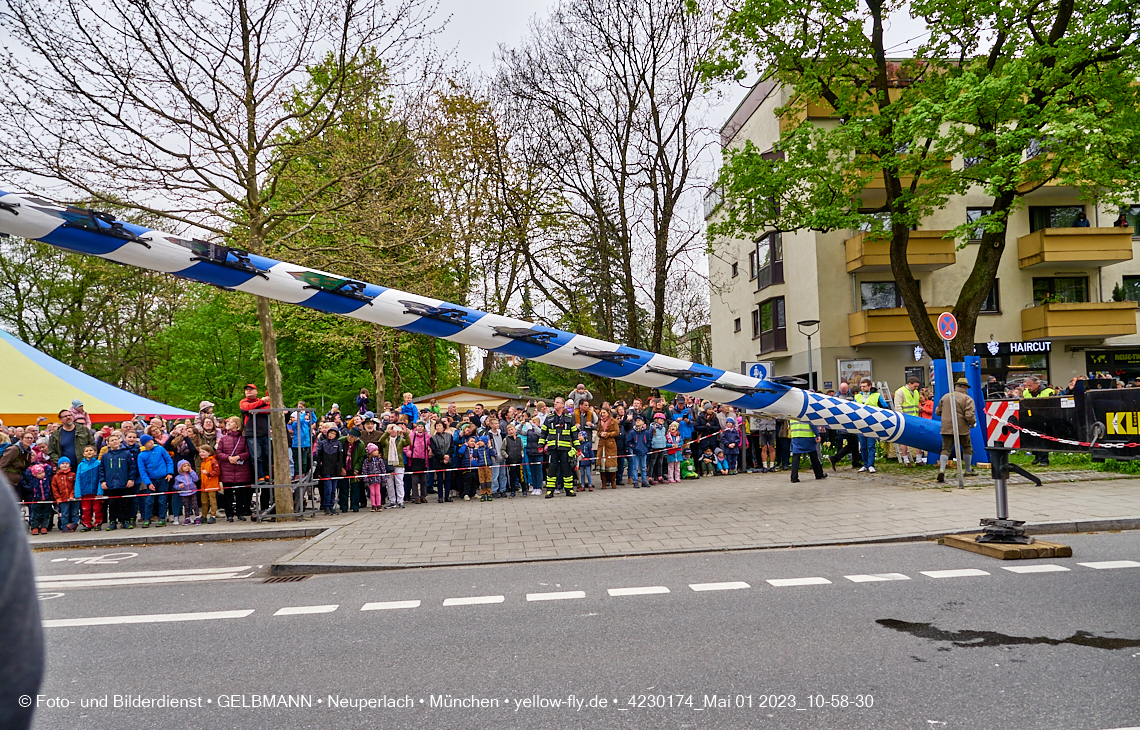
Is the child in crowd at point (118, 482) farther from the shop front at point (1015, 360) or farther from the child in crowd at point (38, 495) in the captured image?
the shop front at point (1015, 360)

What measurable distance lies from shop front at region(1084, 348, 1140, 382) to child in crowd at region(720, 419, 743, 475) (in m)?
21.6

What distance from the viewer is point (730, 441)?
18.7 meters

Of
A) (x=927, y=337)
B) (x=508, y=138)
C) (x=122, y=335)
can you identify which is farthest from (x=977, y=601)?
(x=122, y=335)

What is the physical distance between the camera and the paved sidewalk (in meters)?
9.13

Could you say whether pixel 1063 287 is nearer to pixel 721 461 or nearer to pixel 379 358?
pixel 721 461

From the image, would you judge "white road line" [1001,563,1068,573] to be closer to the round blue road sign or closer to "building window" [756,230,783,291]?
the round blue road sign

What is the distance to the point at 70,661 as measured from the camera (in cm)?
544

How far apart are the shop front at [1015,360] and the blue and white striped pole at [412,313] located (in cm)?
1954

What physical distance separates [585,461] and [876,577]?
33.2ft

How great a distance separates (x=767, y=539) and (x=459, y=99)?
73.6 feet

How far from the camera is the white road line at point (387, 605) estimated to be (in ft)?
22.0

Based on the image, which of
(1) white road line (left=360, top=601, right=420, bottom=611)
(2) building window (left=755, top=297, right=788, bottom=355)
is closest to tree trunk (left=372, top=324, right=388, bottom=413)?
(2) building window (left=755, top=297, right=788, bottom=355)

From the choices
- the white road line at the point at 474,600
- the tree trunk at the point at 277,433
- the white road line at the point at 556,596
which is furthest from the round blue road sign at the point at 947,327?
the tree trunk at the point at 277,433

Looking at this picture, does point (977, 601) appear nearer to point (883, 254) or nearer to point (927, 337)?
point (927, 337)
